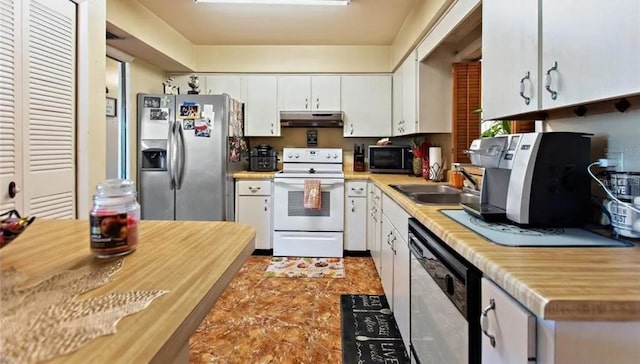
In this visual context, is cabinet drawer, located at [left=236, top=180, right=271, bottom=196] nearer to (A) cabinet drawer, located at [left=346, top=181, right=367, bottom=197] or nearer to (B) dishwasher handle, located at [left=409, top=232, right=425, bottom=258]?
(A) cabinet drawer, located at [left=346, top=181, right=367, bottom=197]

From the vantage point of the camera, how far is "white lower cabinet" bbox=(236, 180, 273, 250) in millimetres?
3957

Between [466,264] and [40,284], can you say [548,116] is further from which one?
[40,284]

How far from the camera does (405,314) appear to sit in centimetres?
194

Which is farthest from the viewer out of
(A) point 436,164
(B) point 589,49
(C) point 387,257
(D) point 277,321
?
(A) point 436,164

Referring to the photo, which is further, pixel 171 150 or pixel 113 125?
pixel 171 150

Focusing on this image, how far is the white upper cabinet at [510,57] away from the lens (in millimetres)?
1334

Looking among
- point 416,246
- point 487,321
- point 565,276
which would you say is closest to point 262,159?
point 416,246

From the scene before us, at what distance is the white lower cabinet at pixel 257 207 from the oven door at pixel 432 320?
7.95ft

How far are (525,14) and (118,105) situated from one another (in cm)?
335

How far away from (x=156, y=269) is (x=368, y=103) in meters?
3.71

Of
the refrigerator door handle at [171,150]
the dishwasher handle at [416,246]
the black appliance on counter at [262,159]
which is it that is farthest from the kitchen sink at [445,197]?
the refrigerator door handle at [171,150]

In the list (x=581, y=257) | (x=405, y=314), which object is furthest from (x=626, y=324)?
(x=405, y=314)

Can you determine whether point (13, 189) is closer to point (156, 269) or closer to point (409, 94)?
point (156, 269)

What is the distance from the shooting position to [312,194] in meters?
3.78
